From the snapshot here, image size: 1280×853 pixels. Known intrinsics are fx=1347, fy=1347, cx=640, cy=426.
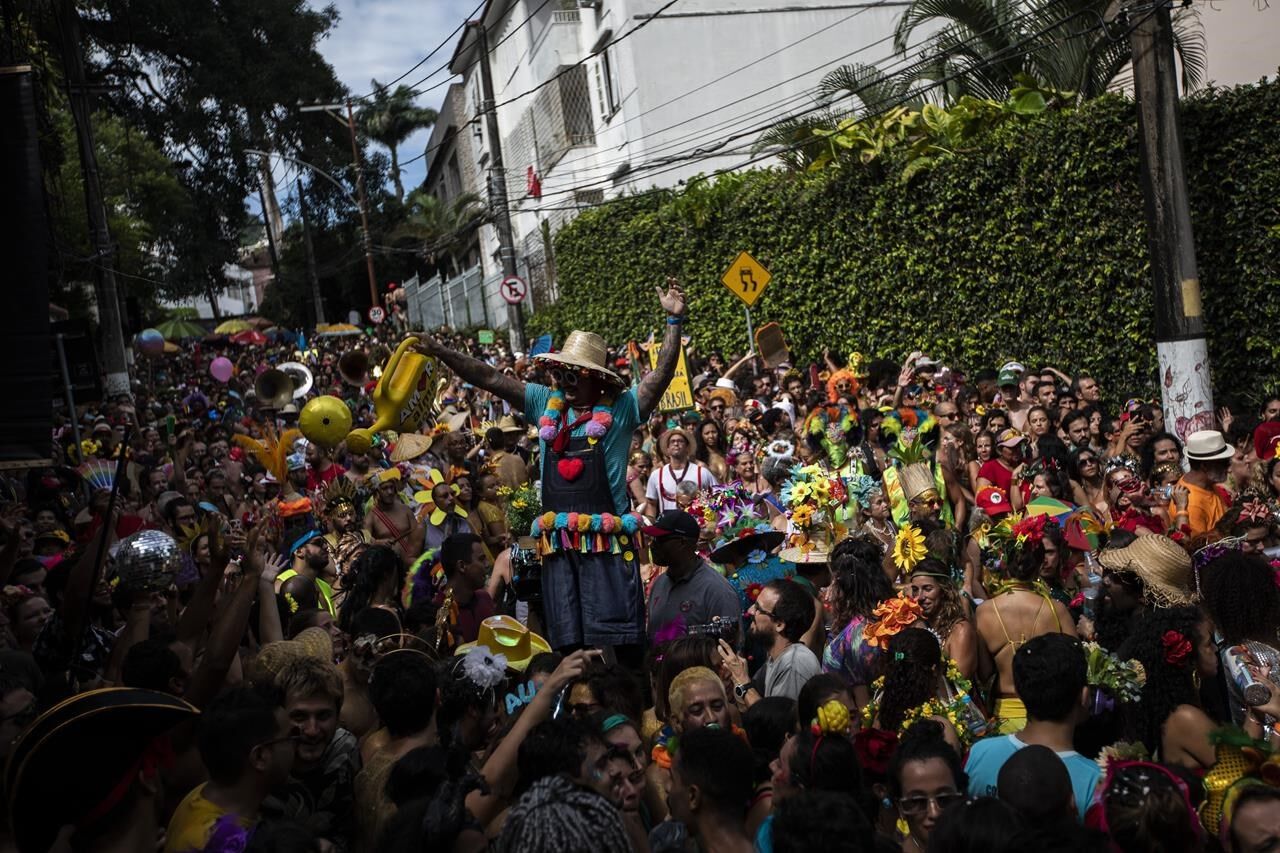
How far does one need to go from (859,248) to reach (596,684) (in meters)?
15.2

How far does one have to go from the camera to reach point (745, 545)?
8.59 metres

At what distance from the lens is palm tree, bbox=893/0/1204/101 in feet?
57.2

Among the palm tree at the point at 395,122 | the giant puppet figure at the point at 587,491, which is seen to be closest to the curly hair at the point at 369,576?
the giant puppet figure at the point at 587,491

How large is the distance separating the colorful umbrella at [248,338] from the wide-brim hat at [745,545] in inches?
1773

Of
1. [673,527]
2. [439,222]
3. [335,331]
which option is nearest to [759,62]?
[335,331]

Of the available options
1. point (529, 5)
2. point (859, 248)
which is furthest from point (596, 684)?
point (529, 5)

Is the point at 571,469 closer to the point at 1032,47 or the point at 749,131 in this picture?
the point at 1032,47

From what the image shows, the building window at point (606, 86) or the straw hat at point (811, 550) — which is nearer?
the straw hat at point (811, 550)

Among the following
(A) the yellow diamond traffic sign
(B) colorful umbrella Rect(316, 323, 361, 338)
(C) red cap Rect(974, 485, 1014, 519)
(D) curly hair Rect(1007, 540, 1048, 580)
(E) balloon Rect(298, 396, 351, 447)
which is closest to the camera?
(D) curly hair Rect(1007, 540, 1048, 580)

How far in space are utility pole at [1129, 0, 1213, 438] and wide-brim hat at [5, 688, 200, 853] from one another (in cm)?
1026

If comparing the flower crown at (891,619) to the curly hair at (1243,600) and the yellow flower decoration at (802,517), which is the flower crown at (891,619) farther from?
the yellow flower decoration at (802,517)

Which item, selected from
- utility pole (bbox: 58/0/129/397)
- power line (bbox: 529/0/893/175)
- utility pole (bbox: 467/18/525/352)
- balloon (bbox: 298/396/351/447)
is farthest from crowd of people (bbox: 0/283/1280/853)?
power line (bbox: 529/0/893/175)

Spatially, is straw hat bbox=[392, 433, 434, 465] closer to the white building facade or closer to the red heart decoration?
the red heart decoration

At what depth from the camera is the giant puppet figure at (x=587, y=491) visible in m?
7.18
